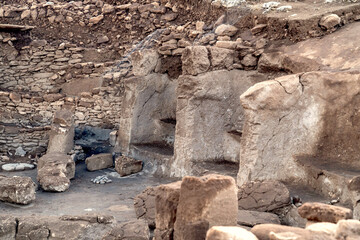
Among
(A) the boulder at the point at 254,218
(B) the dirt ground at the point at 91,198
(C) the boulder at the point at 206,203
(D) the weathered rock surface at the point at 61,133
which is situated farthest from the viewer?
(D) the weathered rock surface at the point at 61,133

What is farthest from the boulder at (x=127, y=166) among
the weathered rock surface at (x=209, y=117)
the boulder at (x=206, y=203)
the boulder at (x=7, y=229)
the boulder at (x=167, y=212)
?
the boulder at (x=206, y=203)

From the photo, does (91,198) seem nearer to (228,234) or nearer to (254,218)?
(254,218)

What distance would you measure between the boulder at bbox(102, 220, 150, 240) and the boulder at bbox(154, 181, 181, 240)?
0.43 m

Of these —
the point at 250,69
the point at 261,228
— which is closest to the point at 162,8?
the point at 250,69

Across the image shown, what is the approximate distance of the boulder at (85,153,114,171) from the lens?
9.15 m

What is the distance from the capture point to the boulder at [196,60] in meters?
7.80

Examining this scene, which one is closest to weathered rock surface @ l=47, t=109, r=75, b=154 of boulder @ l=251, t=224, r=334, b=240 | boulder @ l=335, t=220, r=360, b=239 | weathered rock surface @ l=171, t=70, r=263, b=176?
weathered rock surface @ l=171, t=70, r=263, b=176

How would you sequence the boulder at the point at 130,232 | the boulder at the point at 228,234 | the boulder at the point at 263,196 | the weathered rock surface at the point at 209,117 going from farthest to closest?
the weathered rock surface at the point at 209,117
the boulder at the point at 263,196
the boulder at the point at 130,232
the boulder at the point at 228,234

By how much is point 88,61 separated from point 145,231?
8.72m

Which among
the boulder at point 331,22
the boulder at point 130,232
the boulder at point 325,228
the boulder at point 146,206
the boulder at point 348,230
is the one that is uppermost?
the boulder at point 331,22

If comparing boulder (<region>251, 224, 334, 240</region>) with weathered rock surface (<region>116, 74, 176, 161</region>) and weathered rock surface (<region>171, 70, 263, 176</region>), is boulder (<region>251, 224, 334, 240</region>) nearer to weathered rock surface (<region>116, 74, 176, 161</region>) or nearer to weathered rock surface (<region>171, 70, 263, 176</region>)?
weathered rock surface (<region>171, 70, 263, 176</region>)

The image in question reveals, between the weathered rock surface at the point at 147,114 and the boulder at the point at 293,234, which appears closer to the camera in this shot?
the boulder at the point at 293,234

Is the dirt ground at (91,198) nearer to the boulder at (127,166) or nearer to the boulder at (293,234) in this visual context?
the boulder at (127,166)

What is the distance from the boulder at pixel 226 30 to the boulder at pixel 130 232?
4901 mm
